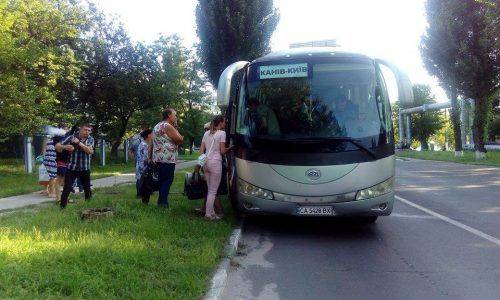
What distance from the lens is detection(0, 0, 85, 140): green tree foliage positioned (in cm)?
1480

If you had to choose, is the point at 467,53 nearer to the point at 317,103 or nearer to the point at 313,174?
the point at 317,103

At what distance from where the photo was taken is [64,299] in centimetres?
402

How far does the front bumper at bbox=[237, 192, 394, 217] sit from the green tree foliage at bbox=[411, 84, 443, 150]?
7051 cm

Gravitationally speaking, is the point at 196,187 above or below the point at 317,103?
below

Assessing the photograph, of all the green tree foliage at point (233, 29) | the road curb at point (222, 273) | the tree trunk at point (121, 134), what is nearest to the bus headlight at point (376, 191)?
the road curb at point (222, 273)

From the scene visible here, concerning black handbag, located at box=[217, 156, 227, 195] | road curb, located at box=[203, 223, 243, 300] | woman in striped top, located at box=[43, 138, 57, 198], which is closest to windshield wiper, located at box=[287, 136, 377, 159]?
road curb, located at box=[203, 223, 243, 300]

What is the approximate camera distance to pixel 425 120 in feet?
246

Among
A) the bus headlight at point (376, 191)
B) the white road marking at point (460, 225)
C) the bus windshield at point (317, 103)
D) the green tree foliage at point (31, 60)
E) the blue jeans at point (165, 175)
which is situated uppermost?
the green tree foliage at point (31, 60)

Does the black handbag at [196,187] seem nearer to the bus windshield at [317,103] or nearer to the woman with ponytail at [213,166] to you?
the woman with ponytail at [213,166]

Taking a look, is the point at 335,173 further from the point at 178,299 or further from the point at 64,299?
the point at 64,299

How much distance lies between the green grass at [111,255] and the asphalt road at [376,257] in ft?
1.62

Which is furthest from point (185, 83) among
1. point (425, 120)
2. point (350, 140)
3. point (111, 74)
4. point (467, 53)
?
point (425, 120)

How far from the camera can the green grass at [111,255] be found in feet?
14.1

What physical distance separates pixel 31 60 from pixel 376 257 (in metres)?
13.4
